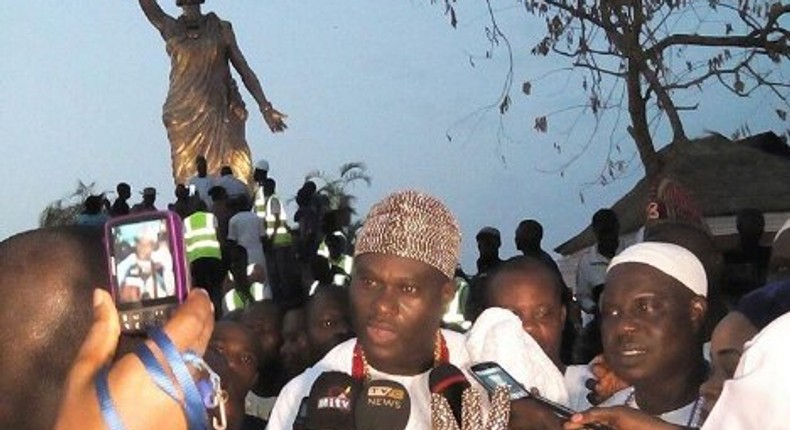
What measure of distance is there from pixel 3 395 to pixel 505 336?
5.22ft

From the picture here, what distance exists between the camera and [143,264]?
1.87 metres

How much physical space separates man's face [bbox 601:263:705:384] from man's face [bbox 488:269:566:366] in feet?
2.64

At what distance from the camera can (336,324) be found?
220 inches

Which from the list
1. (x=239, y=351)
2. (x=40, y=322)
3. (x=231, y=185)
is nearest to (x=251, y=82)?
(x=231, y=185)

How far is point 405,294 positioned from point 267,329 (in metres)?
3.02

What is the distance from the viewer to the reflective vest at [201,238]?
10.2 m

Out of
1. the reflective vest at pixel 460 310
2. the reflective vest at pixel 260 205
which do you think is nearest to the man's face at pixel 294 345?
the reflective vest at pixel 460 310

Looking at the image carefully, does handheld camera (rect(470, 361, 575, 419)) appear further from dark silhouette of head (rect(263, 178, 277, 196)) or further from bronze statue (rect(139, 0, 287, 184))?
bronze statue (rect(139, 0, 287, 184))

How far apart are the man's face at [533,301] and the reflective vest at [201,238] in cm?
569

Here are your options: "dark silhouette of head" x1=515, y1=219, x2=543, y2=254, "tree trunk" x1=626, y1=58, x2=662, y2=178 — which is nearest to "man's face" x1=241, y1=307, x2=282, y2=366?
"dark silhouette of head" x1=515, y1=219, x2=543, y2=254

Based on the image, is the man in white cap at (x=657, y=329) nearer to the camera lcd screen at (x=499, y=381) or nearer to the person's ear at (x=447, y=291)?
the person's ear at (x=447, y=291)

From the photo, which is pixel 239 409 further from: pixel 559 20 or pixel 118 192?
pixel 118 192

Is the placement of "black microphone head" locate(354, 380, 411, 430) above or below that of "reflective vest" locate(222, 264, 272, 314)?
above

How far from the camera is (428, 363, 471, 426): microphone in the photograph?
3.14 meters
